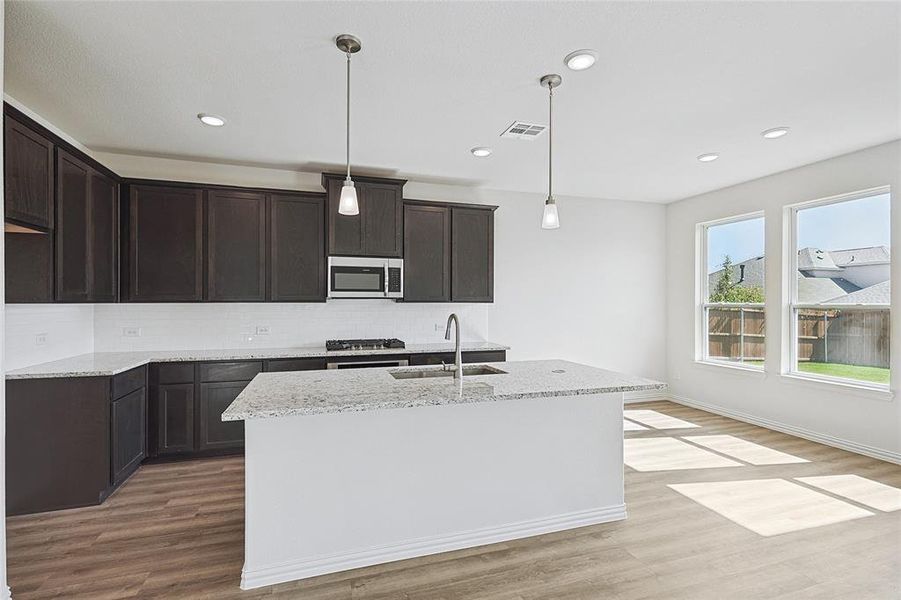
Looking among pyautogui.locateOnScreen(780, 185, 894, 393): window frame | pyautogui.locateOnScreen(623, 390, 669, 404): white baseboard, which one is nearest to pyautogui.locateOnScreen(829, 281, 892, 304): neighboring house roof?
pyautogui.locateOnScreen(780, 185, 894, 393): window frame

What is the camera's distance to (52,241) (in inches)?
119

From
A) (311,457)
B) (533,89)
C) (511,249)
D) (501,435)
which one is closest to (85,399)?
(311,457)

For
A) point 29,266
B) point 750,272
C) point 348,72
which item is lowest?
point 29,266

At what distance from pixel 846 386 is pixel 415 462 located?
166 inches

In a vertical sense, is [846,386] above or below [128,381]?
below

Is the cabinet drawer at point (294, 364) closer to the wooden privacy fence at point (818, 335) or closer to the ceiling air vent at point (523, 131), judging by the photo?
the ceiling air vent at point (523, 131)

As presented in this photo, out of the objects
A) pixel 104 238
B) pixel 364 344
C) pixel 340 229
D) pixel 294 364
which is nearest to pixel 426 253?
pixel 340 229

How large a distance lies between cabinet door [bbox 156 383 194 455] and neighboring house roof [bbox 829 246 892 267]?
6.00 meters

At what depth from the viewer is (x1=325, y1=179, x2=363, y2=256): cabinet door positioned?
14.8ft

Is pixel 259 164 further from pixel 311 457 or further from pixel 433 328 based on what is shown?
pixel 311 457

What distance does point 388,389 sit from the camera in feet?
7.99

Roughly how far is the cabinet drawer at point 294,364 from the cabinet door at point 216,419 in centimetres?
29

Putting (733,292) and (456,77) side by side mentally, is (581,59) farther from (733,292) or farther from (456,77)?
(733,292)

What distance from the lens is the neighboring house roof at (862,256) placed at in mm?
4117
